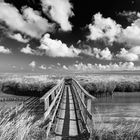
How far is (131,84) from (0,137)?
22.7m

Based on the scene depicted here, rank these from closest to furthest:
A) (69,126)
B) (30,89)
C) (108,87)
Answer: (69,126)
(30,89)
(108,87)

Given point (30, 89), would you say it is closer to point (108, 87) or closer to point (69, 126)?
point (108, 87)

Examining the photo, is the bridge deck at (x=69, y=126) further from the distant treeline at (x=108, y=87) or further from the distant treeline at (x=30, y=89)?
the distant treeline at (x=30, y=89)

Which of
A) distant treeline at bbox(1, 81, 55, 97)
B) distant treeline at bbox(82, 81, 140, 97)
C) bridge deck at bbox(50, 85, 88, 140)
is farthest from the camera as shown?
distant treeline at bbox(1, 81, 55, 97)

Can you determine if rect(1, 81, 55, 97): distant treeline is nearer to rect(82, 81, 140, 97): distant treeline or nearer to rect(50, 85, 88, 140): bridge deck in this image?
rect(82, 81, 140, 97): distant treeline

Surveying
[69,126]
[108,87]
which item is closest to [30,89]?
[108,87]

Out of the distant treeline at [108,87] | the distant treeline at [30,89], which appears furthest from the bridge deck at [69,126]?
the distant treeline at [30,89]

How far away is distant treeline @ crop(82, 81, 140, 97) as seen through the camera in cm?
2112

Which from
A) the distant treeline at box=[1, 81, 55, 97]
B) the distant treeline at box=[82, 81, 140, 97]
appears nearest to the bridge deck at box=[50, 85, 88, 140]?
the distant treeline at box=[82, 81, 140, 97]

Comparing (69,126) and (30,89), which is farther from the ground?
(69,126)

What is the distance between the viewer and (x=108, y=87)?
21.8 m

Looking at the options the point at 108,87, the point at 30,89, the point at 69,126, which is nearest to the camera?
the point at 69,126

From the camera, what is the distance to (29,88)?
21.6 m

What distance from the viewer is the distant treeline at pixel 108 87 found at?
21125mm
